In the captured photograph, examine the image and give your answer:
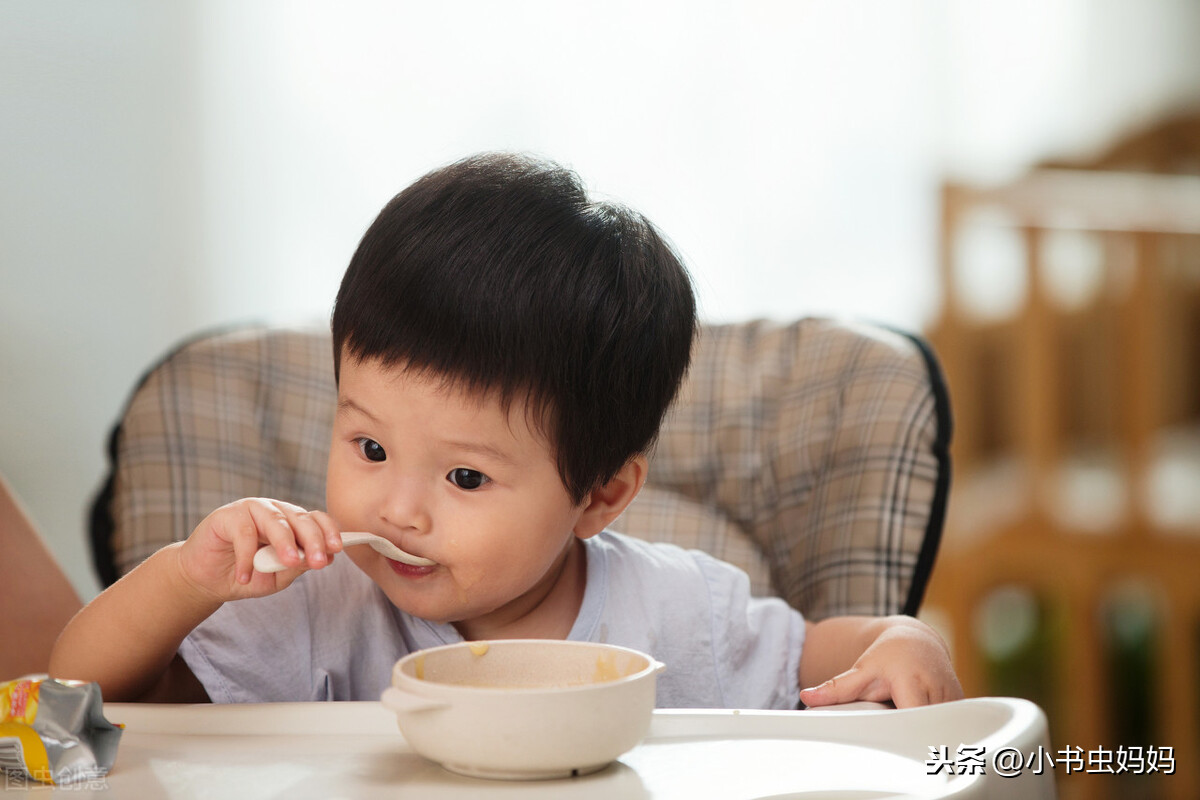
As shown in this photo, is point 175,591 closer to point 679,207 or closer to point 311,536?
point 311,536

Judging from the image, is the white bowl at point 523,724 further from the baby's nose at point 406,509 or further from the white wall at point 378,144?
the white wall at point 378,144

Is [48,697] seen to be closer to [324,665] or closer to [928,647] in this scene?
[324,665]

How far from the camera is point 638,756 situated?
639mm

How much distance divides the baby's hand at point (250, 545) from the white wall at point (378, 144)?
127 centimetres

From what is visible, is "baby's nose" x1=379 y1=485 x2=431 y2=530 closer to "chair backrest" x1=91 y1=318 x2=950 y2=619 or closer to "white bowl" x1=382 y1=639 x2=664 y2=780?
"white bowl" x1=382 y1=639 x2=664 y2=780

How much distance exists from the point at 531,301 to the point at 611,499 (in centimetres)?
24

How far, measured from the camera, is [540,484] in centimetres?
87

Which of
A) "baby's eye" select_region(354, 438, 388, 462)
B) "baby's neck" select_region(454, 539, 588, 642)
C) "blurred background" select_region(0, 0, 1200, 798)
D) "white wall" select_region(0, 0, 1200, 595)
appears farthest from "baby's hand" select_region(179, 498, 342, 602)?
"blurred background" select_region(0, 0, 1200, 798)

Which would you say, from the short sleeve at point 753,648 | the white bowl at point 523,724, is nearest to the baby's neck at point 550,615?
the short sleeve at point 753,648

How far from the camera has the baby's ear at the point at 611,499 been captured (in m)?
0.99

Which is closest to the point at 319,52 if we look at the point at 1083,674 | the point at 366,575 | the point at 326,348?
the point at 326,348

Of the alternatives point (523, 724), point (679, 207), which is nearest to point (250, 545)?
point (523, 724)

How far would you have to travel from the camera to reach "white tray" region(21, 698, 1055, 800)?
1.88 ft

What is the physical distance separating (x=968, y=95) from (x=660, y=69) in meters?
1.09
